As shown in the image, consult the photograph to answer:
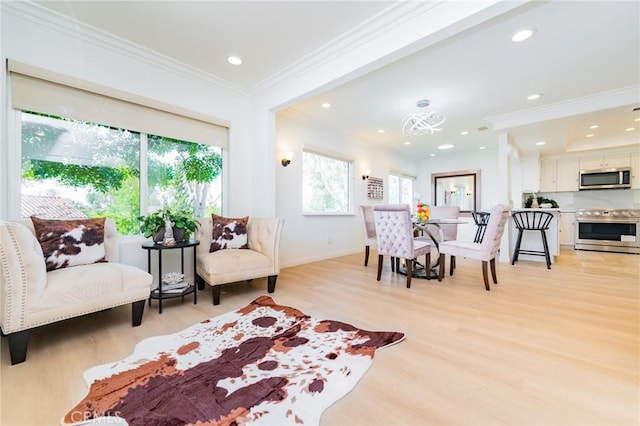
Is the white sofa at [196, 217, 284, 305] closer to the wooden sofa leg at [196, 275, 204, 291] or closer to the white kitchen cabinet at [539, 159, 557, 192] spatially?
the wooden sofa leg at [196, 275, 204, 291]

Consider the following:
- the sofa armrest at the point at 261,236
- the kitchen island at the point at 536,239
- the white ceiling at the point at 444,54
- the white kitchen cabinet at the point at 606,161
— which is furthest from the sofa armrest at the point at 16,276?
the white kitchen cabinet at the point at 606,161

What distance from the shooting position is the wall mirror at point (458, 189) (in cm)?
693

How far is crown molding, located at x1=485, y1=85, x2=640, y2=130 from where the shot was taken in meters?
3.46

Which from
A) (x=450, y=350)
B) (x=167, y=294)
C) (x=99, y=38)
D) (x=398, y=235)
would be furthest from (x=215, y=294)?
(x=99, y=38)

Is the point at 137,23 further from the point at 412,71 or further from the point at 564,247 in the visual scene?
the point at 564,247

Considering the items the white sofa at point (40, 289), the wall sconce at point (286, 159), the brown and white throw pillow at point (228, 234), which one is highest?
the wall sconce at point (286, 159)

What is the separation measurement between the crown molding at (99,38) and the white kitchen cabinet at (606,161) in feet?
25.8

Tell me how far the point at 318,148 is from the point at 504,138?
10.9 ft

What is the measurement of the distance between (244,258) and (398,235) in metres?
1.83

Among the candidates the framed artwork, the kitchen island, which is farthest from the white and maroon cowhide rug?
the framed artwork

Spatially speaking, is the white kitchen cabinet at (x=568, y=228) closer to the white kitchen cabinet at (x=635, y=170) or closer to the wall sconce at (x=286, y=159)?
the white kitchen cabinet at (x=635, y=170)

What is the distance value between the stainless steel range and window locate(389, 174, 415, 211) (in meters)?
3.72

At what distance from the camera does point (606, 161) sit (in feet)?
19.2

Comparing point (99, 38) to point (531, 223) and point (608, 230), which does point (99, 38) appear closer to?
point (531, 223)
